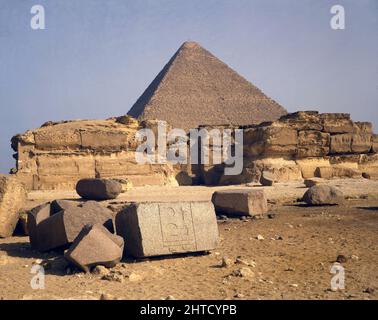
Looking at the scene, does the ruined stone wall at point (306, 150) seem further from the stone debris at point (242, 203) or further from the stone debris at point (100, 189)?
the stone debris at point (242, 203)

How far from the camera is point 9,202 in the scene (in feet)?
20.6

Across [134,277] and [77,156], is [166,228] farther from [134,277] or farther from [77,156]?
[77,156]

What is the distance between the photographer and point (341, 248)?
5.20 metres

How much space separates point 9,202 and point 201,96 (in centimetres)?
5295

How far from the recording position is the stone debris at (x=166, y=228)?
4848mm

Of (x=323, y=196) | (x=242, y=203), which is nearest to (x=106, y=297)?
(x=242, y=203)

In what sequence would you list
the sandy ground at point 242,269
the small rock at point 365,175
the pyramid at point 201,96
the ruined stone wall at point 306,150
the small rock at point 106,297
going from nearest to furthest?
the small rock at point 106,297 → the sandy ground at point 242,269 → the ruined stone wall at point 306,150 → the small rock at point 365,175 → the pyramid at point 201,96

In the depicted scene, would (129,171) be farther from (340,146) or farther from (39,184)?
(340,146)

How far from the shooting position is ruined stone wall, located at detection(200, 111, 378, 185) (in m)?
16.2

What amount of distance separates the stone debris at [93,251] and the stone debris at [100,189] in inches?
181

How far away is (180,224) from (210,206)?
1.69 feet

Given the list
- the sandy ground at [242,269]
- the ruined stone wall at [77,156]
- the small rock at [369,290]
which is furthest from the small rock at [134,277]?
the ruined stone wall at [77,156]

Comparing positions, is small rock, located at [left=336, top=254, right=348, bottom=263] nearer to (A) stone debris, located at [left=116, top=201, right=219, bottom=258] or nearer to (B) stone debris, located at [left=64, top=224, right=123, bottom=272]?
(A) stone debris, located at [left=116, top=201, right=219, bottom=258]
